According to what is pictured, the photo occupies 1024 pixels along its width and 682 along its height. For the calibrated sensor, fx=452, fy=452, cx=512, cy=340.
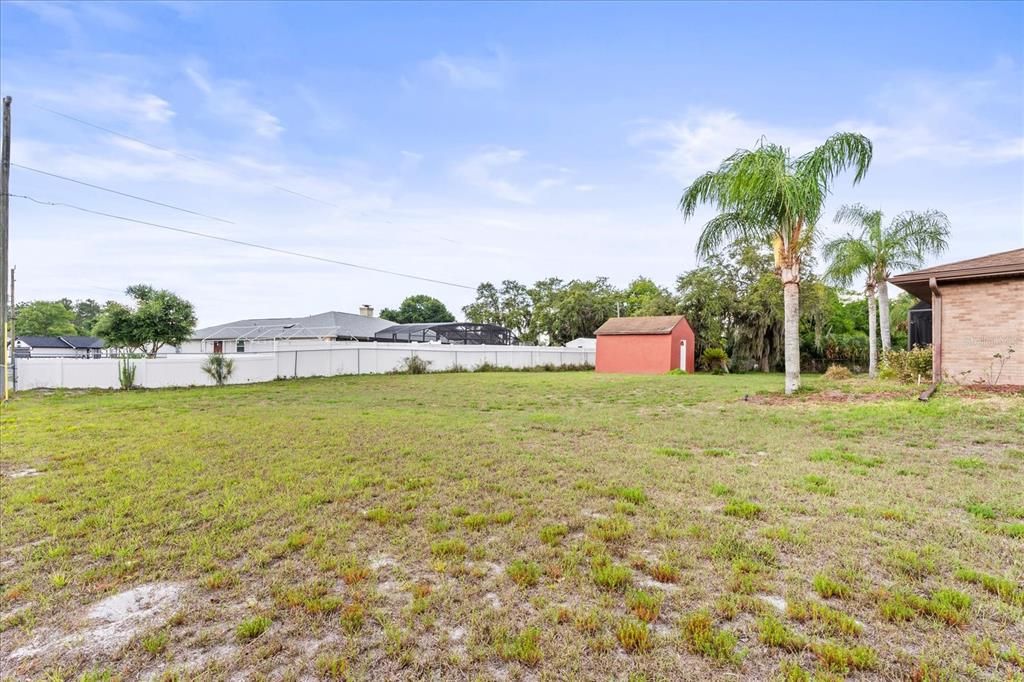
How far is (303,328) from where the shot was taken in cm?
2823

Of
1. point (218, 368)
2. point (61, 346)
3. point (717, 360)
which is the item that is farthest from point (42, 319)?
point (717, 360)

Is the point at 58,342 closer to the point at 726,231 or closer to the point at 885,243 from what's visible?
the point at 726,231

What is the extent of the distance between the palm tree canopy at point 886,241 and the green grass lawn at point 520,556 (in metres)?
11.0

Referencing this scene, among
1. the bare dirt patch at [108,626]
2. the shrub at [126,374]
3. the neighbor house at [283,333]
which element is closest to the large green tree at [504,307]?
the neighbor house at [283,333]

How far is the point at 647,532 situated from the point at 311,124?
1472cm

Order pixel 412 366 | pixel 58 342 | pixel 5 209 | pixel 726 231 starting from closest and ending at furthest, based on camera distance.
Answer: pixel 5 209, pixel 726 231, pixel 412 366, pixel 58 342

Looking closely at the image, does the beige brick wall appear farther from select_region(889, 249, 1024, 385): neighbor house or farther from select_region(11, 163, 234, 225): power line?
select_region(11, 163, 234, 225): power line

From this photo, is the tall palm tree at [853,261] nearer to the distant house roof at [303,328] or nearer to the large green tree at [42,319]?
the distant house roof at [303,328]

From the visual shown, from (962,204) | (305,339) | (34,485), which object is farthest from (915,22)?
(305,339)

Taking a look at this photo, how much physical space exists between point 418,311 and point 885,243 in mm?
50278

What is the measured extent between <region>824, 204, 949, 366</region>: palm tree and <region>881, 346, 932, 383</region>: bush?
4322 mm

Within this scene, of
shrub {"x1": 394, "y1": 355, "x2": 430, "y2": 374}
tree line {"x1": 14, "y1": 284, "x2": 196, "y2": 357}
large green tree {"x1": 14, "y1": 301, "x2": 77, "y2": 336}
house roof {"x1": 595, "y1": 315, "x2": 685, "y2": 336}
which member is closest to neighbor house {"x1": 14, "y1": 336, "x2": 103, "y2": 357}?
large green tree {"x1": 14, "y1": 301, "x2": 77, "y2": 336}

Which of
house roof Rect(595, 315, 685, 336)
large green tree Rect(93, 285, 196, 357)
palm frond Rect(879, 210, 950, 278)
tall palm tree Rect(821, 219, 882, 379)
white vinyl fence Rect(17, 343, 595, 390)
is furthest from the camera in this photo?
large green tree Rect(93, 285, 196, 357)

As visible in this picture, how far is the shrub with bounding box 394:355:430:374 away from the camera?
63.1ft
